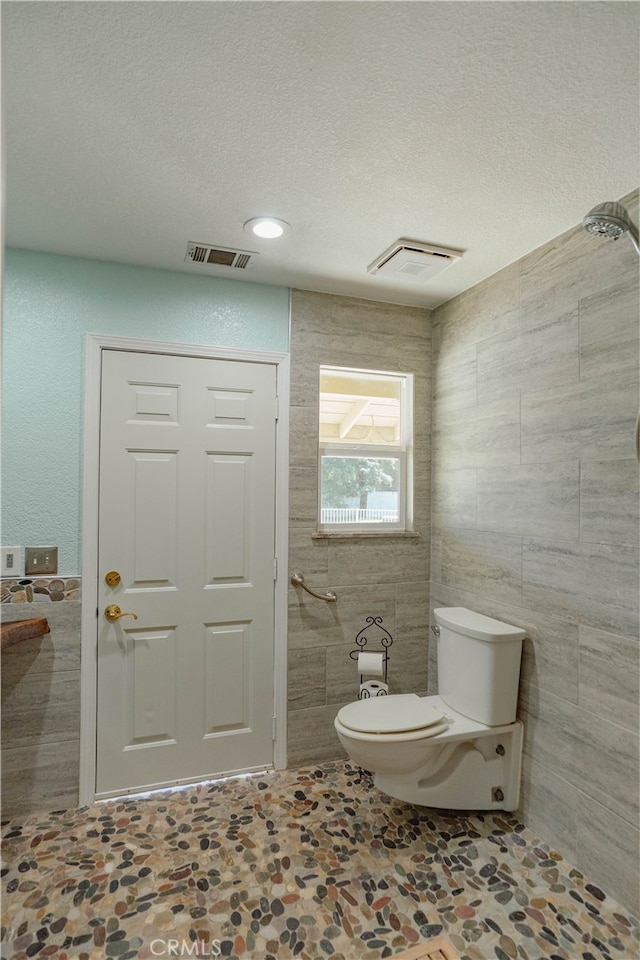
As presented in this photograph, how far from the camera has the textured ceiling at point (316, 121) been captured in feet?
3.86

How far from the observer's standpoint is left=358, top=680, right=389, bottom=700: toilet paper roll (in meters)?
2.60

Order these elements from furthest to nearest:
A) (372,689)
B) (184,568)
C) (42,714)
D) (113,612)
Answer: (372,689), (184,568), (113,612), (42,714)

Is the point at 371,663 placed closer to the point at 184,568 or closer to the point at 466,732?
the point at 466,732

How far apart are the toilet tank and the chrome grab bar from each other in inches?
24.5

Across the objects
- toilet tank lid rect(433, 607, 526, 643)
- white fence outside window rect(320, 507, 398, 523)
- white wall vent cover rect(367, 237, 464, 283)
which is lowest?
toilet tank lid rect(433, 607, 526, 643)

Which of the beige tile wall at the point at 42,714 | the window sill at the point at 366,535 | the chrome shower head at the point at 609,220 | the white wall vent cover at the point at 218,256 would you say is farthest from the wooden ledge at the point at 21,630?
the chrome shower head at the point at 609,220

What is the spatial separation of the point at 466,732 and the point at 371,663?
0.57 metres

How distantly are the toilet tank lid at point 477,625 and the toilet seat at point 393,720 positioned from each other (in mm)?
360

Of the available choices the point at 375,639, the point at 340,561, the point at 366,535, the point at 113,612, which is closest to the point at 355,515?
the point at 366,535

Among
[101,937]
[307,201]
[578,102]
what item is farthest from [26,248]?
[101,937]

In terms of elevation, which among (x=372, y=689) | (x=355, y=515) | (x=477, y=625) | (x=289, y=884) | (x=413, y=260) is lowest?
(x=289, y=884)

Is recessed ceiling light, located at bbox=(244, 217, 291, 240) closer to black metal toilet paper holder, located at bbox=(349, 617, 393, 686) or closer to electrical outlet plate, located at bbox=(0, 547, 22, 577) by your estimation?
electrical outlet plate, located at bbox=(0, 547, 22, 577)

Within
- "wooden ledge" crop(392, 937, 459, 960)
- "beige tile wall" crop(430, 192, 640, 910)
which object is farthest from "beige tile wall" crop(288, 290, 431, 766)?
"wooden ledge" crop(392, 937, 459, 960)

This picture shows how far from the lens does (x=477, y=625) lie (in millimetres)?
2256
